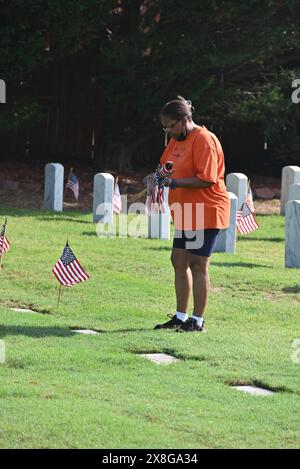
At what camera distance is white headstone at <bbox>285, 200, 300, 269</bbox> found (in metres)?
13.1

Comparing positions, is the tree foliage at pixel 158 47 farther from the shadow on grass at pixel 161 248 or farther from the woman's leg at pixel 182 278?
the woman's leg at pixel 182 278

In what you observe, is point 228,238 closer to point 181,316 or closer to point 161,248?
point 161,248

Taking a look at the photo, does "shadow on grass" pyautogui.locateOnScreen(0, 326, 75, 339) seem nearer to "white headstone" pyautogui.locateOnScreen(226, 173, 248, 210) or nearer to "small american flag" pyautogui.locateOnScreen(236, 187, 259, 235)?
"small american flag" pyautogui.locateOnScreen(236, 187, 259, 235)

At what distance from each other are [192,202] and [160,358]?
1.53 m

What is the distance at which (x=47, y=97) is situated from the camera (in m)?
21.8

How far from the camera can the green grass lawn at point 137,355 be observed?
261 inches

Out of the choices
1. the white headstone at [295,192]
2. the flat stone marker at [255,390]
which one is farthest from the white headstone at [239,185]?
the flat stone marker at [255,390]

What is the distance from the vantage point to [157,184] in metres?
9.62

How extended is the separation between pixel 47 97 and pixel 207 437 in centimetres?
1588

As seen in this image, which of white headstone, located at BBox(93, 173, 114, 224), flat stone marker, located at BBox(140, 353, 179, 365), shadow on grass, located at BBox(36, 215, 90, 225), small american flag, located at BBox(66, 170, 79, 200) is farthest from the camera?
small american flag, located at BBox(66, 170, 79, 200)

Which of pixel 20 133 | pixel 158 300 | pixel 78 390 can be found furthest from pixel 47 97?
pixel 78 390

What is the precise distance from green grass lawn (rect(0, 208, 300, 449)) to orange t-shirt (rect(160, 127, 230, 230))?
0.94 m

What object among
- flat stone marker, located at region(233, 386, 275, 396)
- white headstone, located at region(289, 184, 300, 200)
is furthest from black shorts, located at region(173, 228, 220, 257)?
white headstone, located at region(289, 184, 300, 200)
